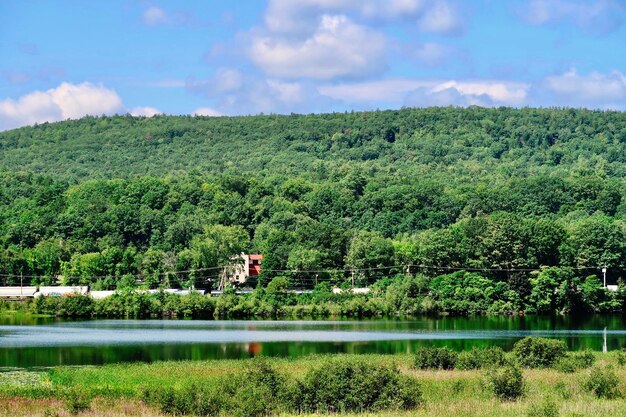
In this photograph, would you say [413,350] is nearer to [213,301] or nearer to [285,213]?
[213,301]

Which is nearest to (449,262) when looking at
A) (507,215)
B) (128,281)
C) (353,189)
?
(507,215)

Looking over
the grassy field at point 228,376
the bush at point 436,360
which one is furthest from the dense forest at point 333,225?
the grassy field at point 228,376

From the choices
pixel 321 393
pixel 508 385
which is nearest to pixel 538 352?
pixel 508 385

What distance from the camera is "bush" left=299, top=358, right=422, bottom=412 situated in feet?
119

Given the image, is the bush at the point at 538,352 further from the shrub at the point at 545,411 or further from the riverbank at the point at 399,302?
the riverbank at the point at 399,302

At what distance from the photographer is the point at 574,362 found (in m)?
47.4

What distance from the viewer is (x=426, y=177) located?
182000 mm

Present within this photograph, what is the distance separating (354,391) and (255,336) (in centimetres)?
3349

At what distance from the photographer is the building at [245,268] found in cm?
12419

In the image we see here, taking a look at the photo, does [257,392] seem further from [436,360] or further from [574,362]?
[574,362]

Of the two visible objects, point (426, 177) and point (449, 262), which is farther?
point (426, 177)

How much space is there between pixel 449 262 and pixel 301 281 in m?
16.9

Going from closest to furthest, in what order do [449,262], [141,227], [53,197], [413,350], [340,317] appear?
[413,350] < [340,317] < [449,262] < [141,227] < [53,197]

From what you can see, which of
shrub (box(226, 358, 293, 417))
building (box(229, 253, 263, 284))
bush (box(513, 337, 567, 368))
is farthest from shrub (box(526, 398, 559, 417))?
building (box(229, 253, 263, 284))
